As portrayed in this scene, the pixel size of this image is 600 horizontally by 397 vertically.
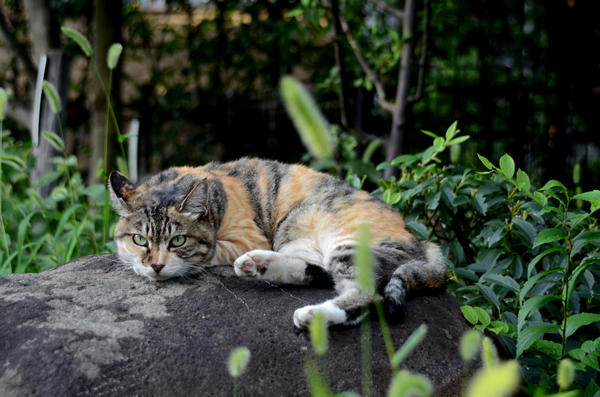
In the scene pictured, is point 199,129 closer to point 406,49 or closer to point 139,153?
point 139,153

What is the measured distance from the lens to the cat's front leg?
7.68 feet

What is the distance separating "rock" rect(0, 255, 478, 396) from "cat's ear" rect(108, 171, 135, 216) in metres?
0.39

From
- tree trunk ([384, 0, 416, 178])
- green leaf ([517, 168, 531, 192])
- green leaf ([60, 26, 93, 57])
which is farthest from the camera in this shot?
tree trunk ([384, 0, 416, 178])

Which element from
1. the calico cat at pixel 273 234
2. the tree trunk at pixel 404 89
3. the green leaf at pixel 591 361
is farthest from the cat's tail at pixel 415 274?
the tree trunk at pixel 404 89

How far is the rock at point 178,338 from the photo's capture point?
1.70 meters

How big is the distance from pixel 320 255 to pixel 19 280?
5.00 feet

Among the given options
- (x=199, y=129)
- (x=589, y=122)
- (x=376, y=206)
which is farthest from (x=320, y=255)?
(x=199, y=129)

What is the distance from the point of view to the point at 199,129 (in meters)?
9.16

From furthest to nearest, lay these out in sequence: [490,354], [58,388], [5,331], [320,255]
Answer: [320,255] → [5,331] → [58,388] → [490,354]

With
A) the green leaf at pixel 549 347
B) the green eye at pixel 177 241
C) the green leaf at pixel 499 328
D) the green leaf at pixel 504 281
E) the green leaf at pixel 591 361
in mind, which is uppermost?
the green eye at pixel 177 241

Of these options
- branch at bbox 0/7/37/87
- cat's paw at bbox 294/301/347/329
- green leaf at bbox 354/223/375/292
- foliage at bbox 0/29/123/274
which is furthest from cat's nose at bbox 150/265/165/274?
branch at bbox 0/7/37/87

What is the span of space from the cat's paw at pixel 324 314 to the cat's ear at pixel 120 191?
120 cm

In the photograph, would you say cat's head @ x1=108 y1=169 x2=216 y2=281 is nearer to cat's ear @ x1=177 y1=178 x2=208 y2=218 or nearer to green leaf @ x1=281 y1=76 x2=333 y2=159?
cat's ear @ x1=177 y1=178 x2=208 y2=218

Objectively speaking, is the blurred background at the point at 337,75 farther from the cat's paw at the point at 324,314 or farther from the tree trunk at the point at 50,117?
the cat's paw at the point at 324,314
